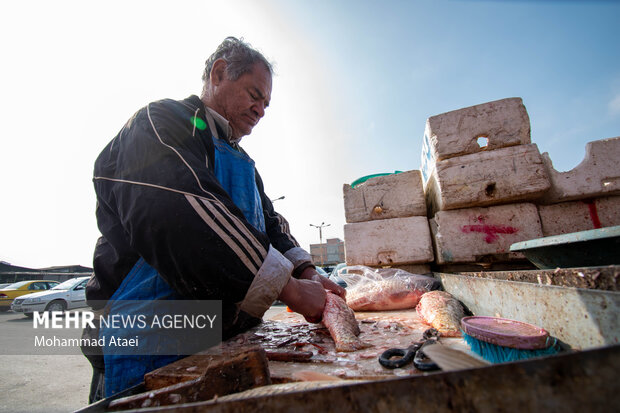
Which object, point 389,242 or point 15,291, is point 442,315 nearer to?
point 389,242

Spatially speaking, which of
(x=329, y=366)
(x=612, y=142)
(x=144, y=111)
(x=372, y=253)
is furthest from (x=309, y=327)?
(x=612, y=142)

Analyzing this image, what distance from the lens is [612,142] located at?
2.42 meters

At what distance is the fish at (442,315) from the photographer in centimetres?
140

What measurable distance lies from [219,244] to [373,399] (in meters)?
0.73

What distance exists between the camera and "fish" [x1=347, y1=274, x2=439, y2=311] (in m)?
2.37

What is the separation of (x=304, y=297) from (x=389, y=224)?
2.40 metres

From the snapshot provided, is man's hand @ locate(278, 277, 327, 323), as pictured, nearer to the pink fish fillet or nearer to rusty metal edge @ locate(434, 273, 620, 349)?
rusty metal edge @ locate(434, 273, 620, 349)

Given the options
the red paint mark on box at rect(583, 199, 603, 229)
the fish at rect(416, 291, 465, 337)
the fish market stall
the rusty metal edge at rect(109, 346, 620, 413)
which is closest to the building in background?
the red paint mark on box at rect(583, 199, 603, 229)

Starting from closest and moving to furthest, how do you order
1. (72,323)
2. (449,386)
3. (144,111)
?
1. (449,386)
2. (144,111)
3. (72,323)

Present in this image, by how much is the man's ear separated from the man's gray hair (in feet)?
0.11

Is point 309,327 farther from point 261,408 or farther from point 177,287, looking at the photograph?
point 261,408

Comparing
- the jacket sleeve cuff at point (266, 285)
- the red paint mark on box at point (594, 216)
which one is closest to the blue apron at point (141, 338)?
the jacket sleeve cuff at point (266, 285)

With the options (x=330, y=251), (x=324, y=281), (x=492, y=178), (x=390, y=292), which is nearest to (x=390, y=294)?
(x=390, y=292)

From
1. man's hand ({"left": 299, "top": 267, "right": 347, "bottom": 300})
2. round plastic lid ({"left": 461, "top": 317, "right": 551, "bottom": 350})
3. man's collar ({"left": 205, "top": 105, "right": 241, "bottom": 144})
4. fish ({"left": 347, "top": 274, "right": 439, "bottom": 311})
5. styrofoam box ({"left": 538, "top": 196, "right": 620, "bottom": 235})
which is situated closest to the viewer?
round plastic lid ({"left": 461, "top": 317, "right": 551, "bottom": 350})
